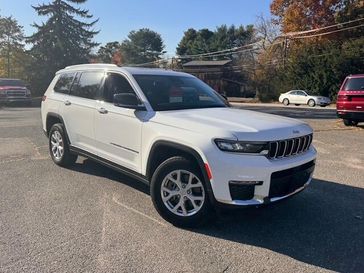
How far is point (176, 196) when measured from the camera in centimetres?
448

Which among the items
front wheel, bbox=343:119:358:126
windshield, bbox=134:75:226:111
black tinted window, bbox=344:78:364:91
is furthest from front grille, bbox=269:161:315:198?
front wheel, bbox=343:119:358:126

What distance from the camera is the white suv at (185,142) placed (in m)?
3.96

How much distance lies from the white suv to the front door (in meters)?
0.01

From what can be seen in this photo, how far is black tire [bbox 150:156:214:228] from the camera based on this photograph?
4234 millimetres

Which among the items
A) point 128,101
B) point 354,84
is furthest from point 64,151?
point 354,84

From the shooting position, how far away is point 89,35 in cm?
4788

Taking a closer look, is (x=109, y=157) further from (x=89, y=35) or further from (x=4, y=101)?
(x=89, y=35)

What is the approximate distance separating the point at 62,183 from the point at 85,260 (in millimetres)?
2691

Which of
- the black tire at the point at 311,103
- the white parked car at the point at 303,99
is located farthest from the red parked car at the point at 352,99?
the black tire at the point at 311,103

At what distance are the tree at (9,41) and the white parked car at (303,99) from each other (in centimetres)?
3031

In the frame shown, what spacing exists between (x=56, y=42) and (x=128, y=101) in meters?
42.9

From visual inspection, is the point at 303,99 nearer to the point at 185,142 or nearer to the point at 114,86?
the point at 114,86

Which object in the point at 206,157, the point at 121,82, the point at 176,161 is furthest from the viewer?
the point at 121,82

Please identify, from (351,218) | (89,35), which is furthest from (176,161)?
(89,35)
